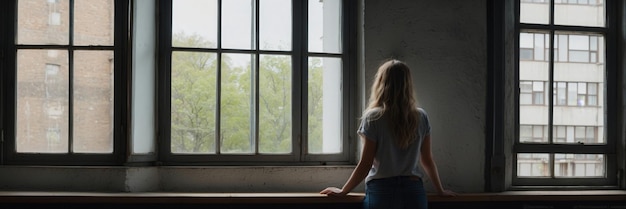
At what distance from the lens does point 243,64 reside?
10.4 feet

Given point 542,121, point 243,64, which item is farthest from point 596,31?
point 243,64

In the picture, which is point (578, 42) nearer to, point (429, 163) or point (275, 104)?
point (429, 163)

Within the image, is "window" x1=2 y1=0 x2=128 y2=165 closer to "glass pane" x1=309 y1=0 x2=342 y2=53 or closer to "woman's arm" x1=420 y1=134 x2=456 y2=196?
"glass pane" x1=309 y1=0 x2=342 y2=53

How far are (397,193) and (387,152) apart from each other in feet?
0.65

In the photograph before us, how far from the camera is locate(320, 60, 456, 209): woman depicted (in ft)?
8.76

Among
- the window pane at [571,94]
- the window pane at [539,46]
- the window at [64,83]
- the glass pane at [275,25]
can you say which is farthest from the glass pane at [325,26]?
the window pane at [571,94]

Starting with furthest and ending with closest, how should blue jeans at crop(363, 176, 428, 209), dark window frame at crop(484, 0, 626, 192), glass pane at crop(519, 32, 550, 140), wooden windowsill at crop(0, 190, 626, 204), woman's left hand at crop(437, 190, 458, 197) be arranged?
glass pane at crop(519, 32, 550, 140) → dark window frame at crop(484, 0, 626, 192) → woman's left hand at crop(437, 190, 458, 197) → wooden windowsill at crop(0, 190, 626, 204) → blue jeans at crop(363, 176, 428, 209)

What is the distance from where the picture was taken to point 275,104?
10.5ft

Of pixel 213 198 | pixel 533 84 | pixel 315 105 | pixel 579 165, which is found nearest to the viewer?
pixel 213 198

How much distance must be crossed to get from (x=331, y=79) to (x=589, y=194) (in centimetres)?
159

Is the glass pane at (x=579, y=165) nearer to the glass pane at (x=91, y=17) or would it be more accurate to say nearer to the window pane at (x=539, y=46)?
the window pane at (x=539, y=46)

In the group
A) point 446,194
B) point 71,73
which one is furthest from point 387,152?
point 71,73

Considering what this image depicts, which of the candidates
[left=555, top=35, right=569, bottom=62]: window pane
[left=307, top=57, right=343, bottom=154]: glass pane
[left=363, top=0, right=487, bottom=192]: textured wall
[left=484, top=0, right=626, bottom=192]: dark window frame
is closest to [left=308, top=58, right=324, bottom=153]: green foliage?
[left=307, top=57, right=343, bottom=154]: glass pane

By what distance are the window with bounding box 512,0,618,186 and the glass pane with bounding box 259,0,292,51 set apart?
1346 millimetres
